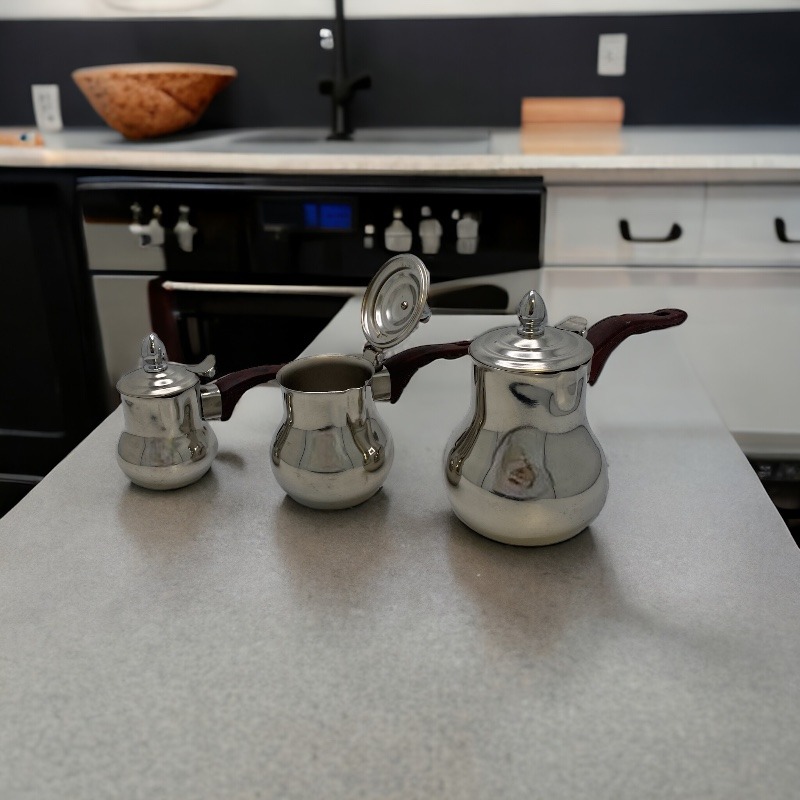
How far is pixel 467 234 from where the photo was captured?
5.60ft

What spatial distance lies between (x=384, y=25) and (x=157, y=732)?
220 cm

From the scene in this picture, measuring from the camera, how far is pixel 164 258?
184 centimetres

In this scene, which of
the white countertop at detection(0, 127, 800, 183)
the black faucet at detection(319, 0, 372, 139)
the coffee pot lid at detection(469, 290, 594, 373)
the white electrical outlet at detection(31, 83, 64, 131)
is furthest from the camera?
the white electrical outlet at detection(31, 83, 64, 131)

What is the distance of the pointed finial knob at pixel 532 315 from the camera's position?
1.69ft

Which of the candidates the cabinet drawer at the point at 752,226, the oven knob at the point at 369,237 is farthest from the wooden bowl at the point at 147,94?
the cabinet drawer at the point at 752,226

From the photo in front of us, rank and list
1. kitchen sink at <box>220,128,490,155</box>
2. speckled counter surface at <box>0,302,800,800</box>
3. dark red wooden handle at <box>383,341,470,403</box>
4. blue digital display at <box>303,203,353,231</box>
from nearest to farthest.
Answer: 1. speckled counter surface at <box>0,302,800,800</box>
2. dark red wooden handle at <box>383,341,470,403</box>
3. blue digital display at <box>303,203,353,231</box>
4. kitchen sink at <box>220,128,490,155</box>

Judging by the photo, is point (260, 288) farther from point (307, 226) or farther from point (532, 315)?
point (532, 315)

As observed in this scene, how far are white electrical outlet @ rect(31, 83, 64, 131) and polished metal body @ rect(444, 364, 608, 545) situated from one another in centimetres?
232

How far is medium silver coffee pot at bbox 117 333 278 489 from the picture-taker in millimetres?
599

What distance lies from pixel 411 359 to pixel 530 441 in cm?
13

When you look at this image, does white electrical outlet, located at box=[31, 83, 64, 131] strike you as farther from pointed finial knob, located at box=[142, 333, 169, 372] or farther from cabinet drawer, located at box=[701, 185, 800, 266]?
pointed finial knob, located at box=[142, 333, 169, 372]

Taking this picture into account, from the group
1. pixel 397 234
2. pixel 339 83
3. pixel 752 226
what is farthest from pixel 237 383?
pixel 339 83

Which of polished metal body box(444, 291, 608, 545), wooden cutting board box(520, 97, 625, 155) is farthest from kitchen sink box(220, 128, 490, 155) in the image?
polished metal body box(444, 291, 608, 545)

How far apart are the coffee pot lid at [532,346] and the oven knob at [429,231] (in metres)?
1.22
